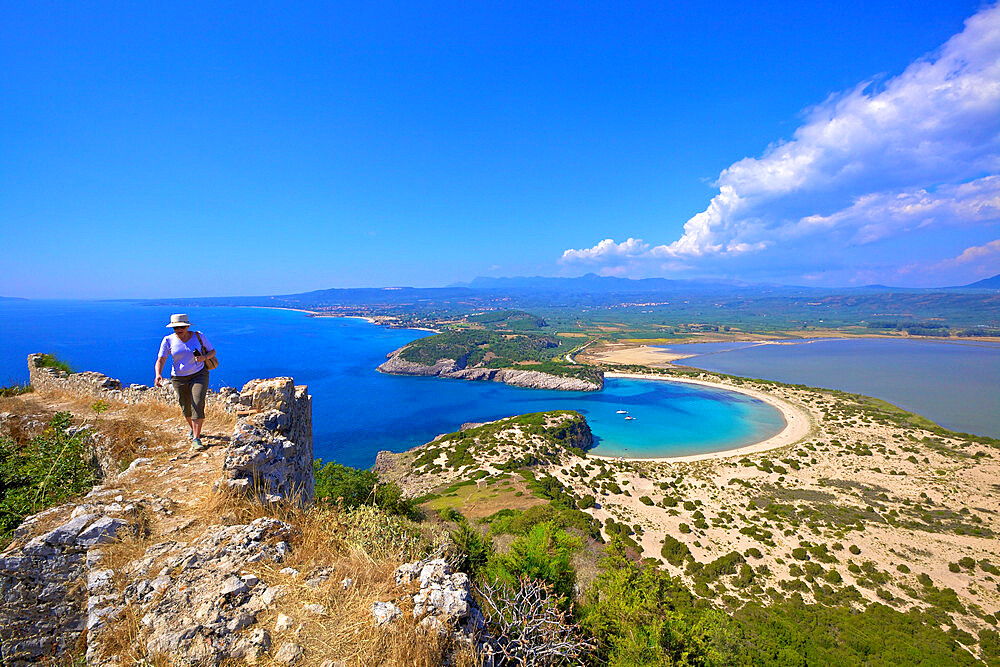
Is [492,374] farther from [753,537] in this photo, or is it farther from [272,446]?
[272,446]

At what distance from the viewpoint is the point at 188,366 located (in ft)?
22.9

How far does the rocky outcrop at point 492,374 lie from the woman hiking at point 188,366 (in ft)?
248

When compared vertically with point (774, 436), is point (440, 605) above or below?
above

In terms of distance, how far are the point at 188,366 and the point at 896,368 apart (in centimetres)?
13575

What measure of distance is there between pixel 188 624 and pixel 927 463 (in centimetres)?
5589

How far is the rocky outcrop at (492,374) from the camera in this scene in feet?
264

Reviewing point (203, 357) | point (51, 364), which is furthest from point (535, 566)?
point (51, 364)

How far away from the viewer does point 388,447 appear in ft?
162

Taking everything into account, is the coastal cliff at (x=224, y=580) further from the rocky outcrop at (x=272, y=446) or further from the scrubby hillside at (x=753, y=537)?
the scrubby hillside at (x=753, y=537)

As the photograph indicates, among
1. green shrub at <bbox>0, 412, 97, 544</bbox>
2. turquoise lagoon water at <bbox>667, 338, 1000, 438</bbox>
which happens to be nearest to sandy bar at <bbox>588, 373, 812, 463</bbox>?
turquoise lagoon water at <bbox>667, 338, 1000, 438</bbox>

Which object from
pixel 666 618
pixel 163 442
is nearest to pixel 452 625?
pixel 163 442

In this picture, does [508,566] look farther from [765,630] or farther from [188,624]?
[765,630]

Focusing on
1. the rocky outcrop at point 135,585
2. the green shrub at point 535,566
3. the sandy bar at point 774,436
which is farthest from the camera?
the sandy bar at point 774,436

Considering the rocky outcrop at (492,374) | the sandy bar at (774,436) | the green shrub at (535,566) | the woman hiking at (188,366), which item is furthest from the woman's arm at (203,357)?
the rocky outcrop at (492,374)
